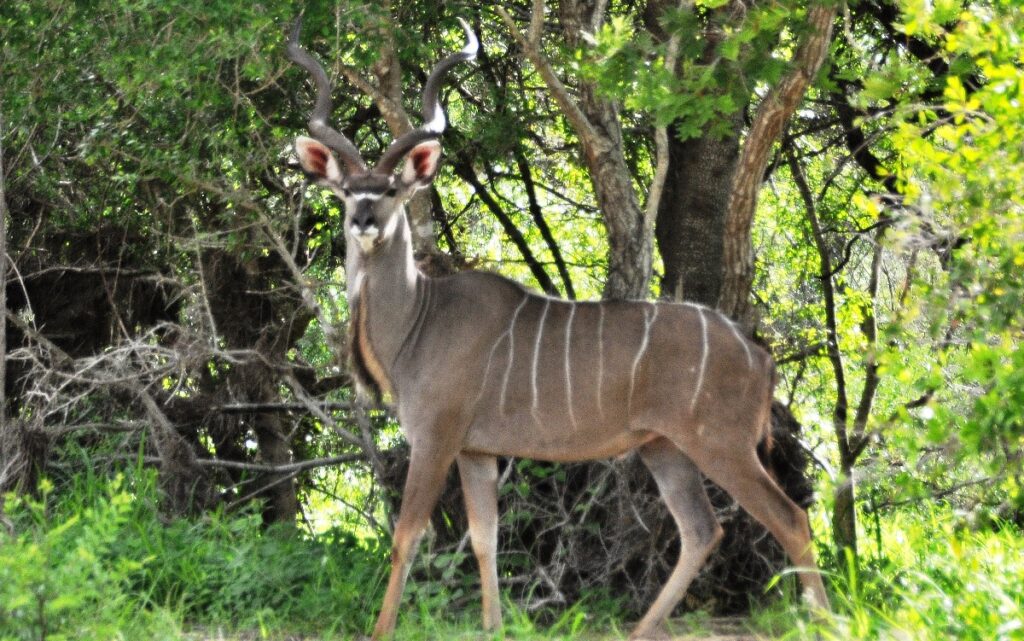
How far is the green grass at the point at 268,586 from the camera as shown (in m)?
3.20

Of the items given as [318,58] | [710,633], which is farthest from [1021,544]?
[318,58]

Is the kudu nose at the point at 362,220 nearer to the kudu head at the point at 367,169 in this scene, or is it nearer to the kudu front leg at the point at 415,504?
the kudu head at the point at 367,169

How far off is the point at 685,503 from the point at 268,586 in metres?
1.31

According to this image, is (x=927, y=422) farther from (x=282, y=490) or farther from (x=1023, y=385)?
(x=282, y=490)

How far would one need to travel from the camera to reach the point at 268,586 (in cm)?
428

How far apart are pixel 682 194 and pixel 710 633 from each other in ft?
5.71

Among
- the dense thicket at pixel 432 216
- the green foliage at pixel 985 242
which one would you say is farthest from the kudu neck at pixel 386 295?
the green foliage at pixel 985 242

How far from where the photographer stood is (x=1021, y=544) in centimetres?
380

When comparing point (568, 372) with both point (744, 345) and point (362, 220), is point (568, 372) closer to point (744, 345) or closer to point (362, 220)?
point (744, 345)

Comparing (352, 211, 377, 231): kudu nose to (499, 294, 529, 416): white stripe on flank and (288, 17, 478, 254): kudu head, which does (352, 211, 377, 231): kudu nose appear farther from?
(499, 294, 529, 416): white stripe on flank

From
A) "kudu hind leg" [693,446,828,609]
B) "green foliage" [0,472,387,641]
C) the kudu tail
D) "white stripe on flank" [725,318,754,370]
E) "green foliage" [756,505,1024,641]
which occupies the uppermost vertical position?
"white stripe on flank" [725,318,754,370]

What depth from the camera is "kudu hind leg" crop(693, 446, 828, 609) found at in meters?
3.99

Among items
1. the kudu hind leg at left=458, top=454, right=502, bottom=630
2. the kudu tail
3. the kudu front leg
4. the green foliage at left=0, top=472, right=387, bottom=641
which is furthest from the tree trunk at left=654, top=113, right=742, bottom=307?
the green foliage at left=0, top=472, right=387, bottom=641

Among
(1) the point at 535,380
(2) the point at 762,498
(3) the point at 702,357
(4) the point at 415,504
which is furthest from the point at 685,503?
(4) the point at 415,504
